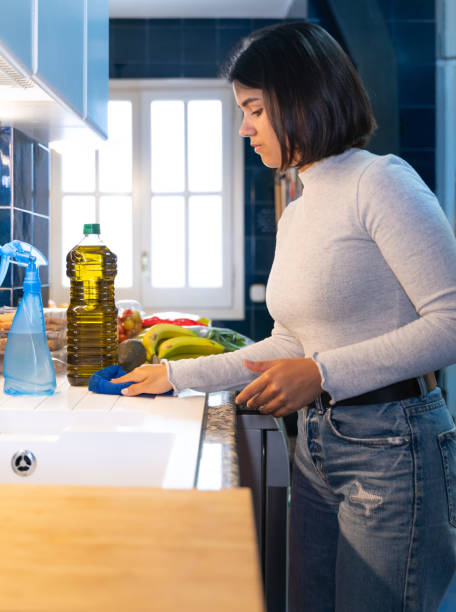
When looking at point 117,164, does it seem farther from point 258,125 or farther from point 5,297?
point 258,125

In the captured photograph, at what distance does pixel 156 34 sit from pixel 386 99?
67.5 inches

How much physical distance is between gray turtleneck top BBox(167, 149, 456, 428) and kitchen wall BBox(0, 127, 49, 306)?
972 mm

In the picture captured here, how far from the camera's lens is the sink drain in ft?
3.20

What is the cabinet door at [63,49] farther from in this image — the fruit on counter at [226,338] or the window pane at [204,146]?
the window pane at [204,146]

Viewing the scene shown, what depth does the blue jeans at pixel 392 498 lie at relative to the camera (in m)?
0.88

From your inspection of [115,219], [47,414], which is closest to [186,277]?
[115,219]

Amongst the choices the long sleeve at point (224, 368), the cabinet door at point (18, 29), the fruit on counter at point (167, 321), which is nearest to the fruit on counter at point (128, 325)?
the fruit on counter at point (167, 321)

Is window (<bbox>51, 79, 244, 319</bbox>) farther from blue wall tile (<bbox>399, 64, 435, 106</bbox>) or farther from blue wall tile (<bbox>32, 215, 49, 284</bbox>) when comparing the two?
blue wall tile (<bbox>32, 215, 49, 284</bbox>)

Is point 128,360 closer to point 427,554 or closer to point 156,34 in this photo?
point 427,554

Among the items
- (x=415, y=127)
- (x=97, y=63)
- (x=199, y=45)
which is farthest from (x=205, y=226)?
(x=97, y=63)

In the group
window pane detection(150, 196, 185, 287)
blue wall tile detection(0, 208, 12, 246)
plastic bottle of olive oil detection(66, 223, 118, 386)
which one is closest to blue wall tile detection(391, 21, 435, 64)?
window pane detection(150, 196, 185, 287)

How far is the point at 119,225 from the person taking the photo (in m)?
4.30

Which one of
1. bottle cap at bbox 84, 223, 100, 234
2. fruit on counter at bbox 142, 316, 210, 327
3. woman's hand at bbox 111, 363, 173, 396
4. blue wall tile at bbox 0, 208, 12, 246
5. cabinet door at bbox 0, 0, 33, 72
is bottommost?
woman's hand at bbox 111, 363, 173, 396

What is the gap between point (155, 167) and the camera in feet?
14.0
